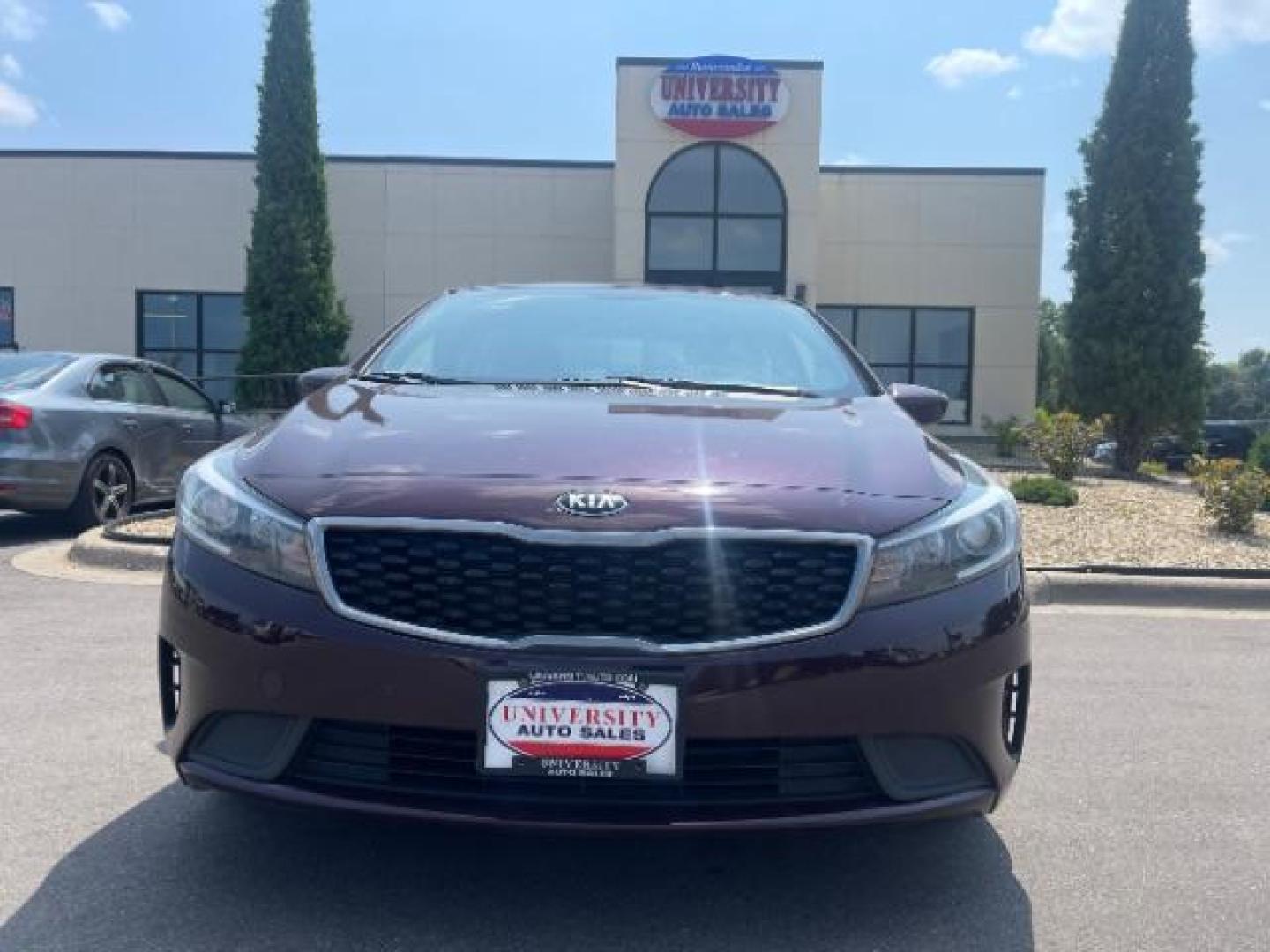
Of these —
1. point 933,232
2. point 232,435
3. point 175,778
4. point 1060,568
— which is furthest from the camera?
point 933,232

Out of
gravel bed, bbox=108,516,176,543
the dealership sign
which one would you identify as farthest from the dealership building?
gravel bed, bbox=108,516,176,543

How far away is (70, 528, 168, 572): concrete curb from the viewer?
7.05 m

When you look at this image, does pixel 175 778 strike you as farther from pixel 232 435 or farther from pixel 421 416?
pixel 232 435

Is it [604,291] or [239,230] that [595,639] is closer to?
[604,291]

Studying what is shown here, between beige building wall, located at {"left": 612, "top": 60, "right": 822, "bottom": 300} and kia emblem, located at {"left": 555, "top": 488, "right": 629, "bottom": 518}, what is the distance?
55.9 ft

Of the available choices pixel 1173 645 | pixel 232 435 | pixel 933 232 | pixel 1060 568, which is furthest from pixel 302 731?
pixel 933 232

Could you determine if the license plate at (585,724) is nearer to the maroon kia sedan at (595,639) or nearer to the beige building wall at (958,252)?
the maroon kia sedan at (595,639)

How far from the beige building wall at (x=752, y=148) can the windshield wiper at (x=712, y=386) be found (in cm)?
1589

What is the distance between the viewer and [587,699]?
2.26 m

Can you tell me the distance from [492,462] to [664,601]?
540mm

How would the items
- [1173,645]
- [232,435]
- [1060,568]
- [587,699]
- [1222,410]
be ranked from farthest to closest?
[1222,410] < [232,435] < [1060,568] < [1173,645] < [587,699]

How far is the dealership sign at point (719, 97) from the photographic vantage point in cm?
1848

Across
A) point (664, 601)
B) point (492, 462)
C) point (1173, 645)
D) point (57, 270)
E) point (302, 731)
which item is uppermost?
point (57, 270)

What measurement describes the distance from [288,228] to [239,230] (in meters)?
2.46
